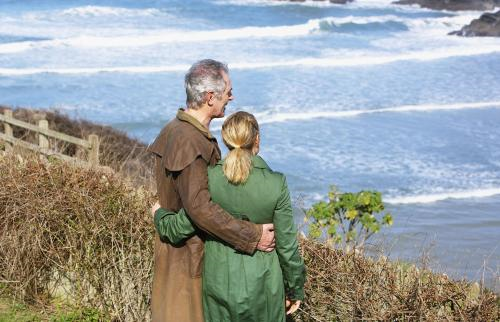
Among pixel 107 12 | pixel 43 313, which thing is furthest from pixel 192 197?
pixel 107 12

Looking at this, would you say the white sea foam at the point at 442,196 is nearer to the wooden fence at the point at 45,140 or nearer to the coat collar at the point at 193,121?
the wooden fence at the point at 45,140

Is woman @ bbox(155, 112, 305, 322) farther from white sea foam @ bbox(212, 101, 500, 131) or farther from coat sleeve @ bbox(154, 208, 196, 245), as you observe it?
white sea foam @ bbox(212, 101, 500, 131)

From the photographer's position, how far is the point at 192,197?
3.92 m

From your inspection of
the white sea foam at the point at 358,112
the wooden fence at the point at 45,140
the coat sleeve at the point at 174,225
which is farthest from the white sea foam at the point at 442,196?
the coat sleeve at the point at 174,225

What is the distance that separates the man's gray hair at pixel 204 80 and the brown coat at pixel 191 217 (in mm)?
142

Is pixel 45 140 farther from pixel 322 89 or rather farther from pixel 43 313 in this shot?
pixel 322 89

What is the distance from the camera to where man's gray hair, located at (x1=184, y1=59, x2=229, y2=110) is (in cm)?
404

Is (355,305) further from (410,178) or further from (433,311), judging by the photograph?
(410,178)

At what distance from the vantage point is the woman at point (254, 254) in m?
3.89

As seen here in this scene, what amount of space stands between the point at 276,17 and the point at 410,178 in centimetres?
3700

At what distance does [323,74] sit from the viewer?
32.5 m

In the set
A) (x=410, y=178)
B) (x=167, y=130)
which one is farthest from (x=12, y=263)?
(x=410, y=178)

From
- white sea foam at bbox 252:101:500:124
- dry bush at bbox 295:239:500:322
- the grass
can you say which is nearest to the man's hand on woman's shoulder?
dry bush at bbox 295:239:500:322

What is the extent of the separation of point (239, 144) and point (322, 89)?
25.5m
